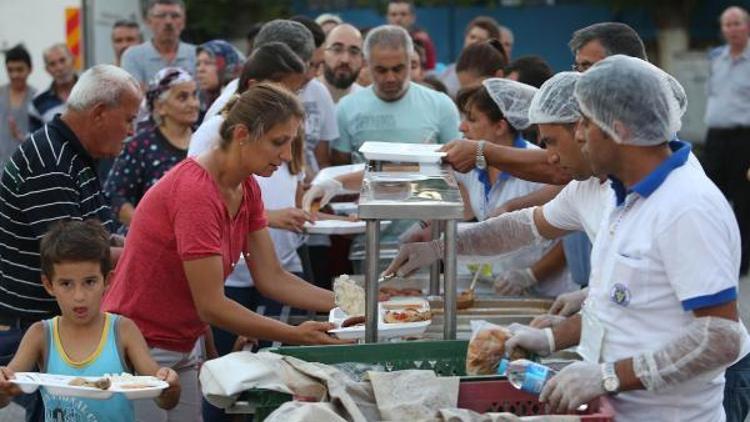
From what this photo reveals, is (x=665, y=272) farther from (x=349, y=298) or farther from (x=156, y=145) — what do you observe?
(x=156, y=145)

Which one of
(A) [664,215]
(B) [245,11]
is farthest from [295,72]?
(B) [245,11]

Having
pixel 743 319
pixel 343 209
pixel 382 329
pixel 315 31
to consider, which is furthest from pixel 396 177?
pixel 743 319

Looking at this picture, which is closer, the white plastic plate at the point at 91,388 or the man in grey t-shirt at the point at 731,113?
the white plastic plate at the point at 91,388

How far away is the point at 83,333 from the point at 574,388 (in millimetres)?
1769

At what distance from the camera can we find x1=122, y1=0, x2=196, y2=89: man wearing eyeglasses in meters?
10.9

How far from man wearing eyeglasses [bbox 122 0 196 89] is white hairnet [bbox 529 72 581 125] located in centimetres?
676

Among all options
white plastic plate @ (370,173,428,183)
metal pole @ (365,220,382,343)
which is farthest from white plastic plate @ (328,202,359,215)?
metal pole @ (365,220,382,343)

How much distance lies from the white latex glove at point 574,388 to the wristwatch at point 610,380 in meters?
0.01

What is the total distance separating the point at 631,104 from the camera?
3682 mm

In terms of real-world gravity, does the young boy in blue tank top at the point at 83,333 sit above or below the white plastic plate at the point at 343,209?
above

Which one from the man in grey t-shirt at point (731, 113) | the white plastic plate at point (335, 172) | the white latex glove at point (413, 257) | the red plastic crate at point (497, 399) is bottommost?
the man in grey t-shirt at point (731, 113)

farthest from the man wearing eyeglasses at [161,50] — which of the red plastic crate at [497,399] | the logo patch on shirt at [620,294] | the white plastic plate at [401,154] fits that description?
the logo patch on shirt at [620,294]

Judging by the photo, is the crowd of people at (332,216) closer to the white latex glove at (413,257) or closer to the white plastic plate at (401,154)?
the white latex glove at (413,257)

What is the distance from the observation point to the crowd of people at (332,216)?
12.0 ft
